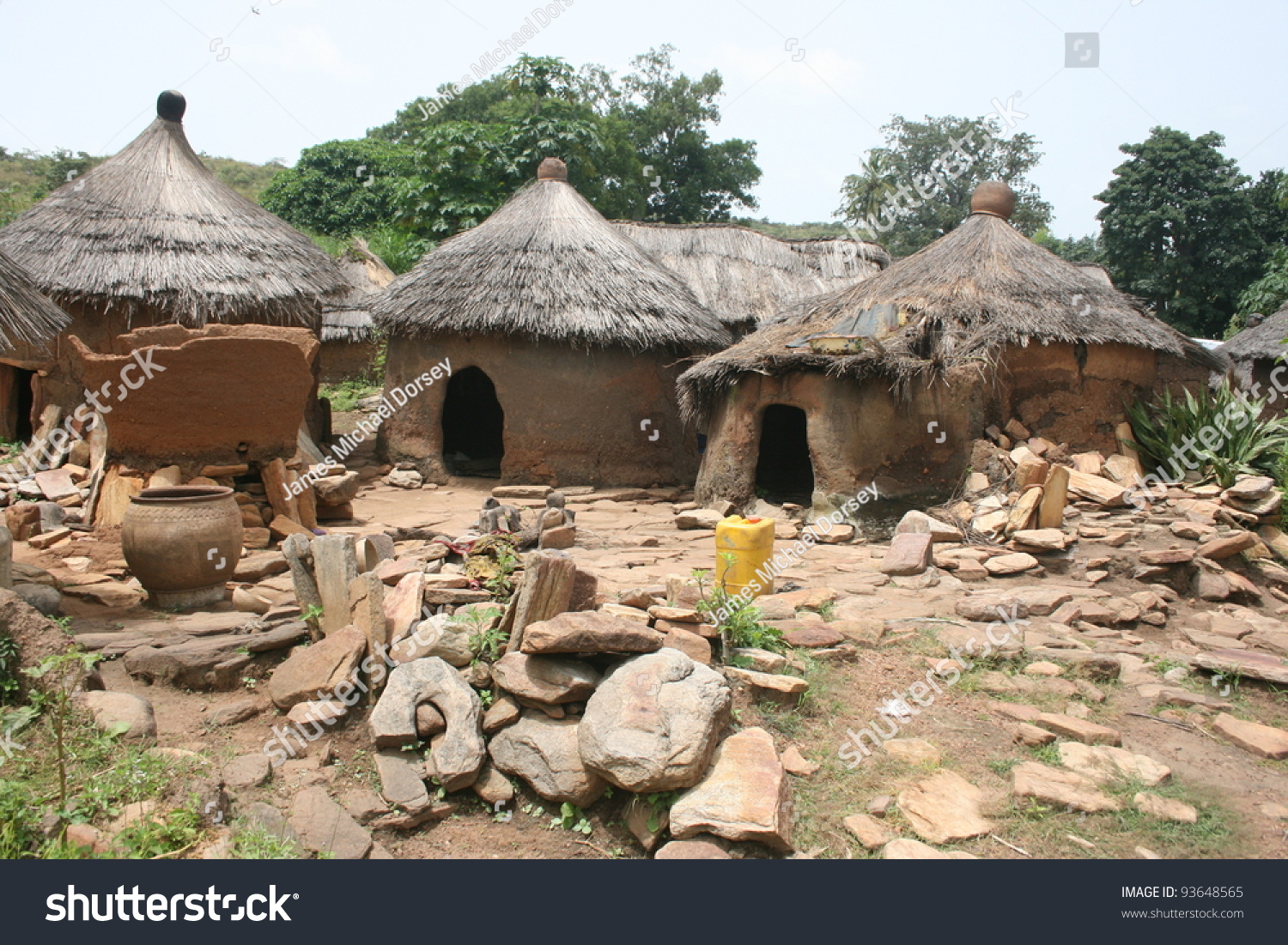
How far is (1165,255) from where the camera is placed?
21.2 meters

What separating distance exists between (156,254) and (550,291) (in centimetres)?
466

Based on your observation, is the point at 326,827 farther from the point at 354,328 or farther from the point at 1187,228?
the point at 1187,228

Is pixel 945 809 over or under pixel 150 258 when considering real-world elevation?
under

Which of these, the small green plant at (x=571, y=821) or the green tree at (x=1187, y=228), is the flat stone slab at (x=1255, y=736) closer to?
the small green plant at (x=571, y=821)

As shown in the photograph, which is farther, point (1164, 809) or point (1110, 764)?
point (1110, 764)

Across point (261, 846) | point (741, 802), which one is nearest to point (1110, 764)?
point (741, 802)

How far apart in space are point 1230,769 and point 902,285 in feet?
21.6

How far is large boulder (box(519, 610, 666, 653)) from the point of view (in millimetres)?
3734

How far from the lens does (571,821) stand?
346 cm

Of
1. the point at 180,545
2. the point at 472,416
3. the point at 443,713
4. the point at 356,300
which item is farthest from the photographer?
the point at 356,300

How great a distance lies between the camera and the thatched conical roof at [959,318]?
8.12 metres

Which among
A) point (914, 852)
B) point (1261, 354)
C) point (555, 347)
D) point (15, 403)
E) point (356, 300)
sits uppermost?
point (356, 300)
